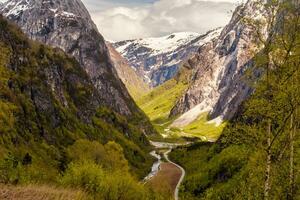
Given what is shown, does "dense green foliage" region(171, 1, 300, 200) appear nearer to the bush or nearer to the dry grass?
the dry grass

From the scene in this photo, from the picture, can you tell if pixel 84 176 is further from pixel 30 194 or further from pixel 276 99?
pixel 30 194

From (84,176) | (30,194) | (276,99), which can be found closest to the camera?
(30,194)

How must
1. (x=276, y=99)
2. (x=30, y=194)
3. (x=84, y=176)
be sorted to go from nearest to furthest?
1. (x=30, y=194)
2. (x=276, y=99)
3. (x=84, y=176)

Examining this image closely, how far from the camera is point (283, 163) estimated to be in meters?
46.4

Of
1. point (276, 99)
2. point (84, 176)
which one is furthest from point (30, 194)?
point (84, 176)

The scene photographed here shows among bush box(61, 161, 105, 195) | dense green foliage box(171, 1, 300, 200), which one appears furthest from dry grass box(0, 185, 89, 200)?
bush box(61, 161, 105, 195)

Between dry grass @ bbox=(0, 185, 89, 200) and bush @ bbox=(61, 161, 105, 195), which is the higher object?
dry grass @ bbox=(0, 185, 89, 200)

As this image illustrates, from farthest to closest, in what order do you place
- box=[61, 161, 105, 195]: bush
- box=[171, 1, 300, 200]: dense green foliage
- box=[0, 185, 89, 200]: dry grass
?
box=[61, 161, 105, 195]: bush → box=[171, 1, 300, 200]: dense green foliage → box=[0, 185, 89, 200]: dry grass

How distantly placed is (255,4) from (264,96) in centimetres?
765

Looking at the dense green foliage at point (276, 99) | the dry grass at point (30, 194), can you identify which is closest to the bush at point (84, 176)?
the dense green foliage at point (276, 99)

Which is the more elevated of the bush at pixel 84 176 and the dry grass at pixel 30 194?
the dry grass at pixel 30 194

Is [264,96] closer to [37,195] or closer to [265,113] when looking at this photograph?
[265,113]

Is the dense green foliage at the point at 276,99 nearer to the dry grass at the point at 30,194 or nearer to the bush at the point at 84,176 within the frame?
the dry grass at the point at 30,194

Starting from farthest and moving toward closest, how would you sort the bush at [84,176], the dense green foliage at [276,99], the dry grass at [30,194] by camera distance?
the bush at [84,176]
the dense green foliage at [276,99]
the dry grass at [30,194]
